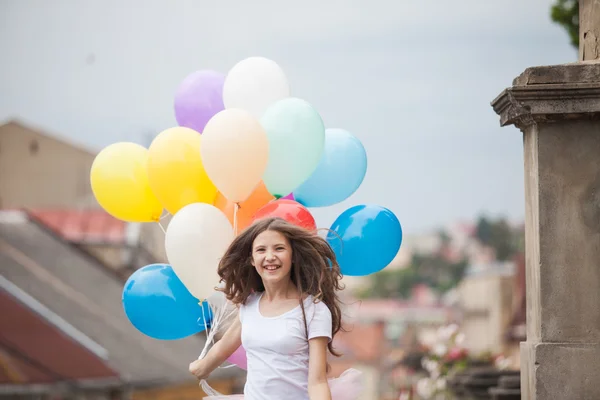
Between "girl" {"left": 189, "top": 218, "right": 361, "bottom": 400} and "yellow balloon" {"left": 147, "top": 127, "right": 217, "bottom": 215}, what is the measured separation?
1.46 metres

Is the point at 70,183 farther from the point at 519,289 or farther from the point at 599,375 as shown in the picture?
the point at 599,375

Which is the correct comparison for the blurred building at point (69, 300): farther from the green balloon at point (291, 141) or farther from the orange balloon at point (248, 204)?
the green balloon at point (291, 141)

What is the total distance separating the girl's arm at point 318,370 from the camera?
438cm

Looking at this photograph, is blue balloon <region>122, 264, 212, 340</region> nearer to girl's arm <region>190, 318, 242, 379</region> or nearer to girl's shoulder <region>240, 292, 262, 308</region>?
girl's arm <region>190, 318, 242, 379</region>

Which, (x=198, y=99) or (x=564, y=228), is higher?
(x=198, y=99)

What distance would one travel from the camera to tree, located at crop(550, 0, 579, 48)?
12102 mm

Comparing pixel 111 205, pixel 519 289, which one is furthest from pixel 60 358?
pixel 519 289

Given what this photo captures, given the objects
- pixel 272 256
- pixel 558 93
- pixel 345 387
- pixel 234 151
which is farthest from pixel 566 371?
pixel 234 151

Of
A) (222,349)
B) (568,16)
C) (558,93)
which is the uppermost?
(568,16)

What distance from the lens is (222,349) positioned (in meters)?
4.83

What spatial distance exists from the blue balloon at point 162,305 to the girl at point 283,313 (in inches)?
37.3

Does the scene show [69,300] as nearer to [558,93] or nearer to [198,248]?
[198,248]

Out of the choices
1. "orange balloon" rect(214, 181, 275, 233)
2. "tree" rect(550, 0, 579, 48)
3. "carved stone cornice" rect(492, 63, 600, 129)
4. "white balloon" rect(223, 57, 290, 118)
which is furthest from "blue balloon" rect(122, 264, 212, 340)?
"tree" rect(550, 0, 579, 48)

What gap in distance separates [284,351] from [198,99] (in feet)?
8.88
